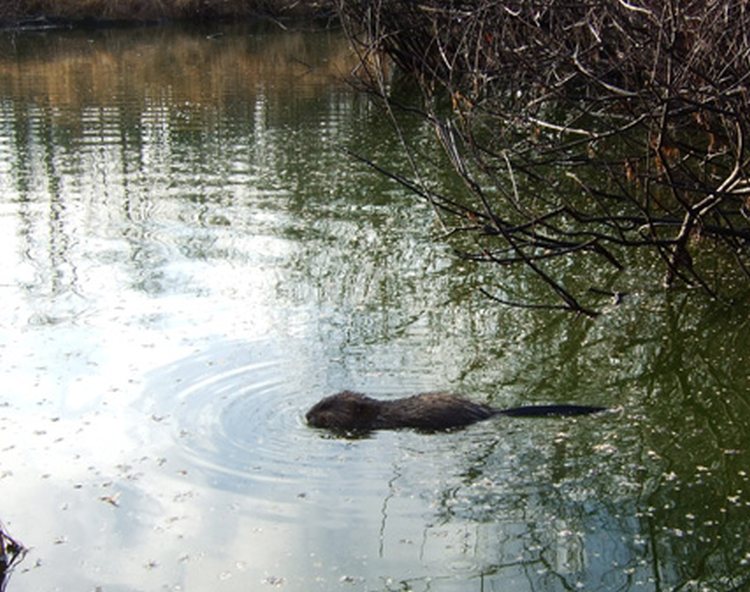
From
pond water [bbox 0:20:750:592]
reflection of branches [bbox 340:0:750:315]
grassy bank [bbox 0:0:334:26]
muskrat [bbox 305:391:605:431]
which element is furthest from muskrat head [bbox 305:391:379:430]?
grassy bank [bbox 0:0:334:26]

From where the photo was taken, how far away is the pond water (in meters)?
4.90

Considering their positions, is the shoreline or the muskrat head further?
the shoreline

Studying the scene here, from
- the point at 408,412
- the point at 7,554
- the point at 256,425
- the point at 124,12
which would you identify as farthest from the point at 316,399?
the point at 124,12

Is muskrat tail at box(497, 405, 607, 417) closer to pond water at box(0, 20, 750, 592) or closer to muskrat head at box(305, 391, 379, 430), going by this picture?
pond water at box(0, 20, 750, 592)

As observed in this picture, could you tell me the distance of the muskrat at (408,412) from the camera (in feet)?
19.2

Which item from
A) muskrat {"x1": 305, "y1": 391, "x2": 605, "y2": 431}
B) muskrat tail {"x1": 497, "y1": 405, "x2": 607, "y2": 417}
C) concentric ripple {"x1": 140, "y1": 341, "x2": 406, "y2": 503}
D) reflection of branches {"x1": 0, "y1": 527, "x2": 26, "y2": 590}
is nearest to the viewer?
reflection of branches {"x1": 0, "y1": 527, "x2": 26, "y2": 590}

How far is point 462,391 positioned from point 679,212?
4.06m

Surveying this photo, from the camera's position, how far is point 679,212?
32.4 feet

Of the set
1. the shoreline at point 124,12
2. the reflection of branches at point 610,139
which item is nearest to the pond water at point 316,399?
the reflection of branches at point 610,139

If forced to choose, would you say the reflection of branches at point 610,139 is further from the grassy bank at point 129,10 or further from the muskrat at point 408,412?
the grassy bank at point 129,10

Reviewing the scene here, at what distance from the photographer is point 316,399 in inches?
251

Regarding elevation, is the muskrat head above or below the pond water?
above

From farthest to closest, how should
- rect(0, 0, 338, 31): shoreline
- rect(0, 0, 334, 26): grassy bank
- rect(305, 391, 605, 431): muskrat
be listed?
1. rect(0, 0, 334, 26): grassy bank
2. rect(0, 0, 338, 31): shoreline
3. rect(305, 391, 605, 431): muskrat

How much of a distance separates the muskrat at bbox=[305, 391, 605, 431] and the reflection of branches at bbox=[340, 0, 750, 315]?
0.79m
